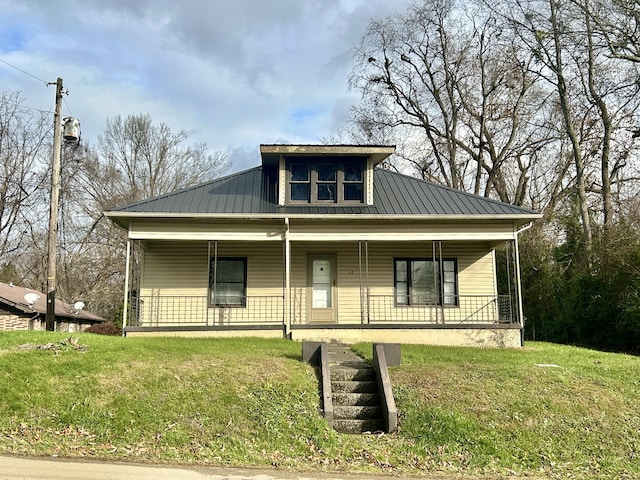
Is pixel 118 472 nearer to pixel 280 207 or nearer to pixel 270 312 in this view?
pixel 270 312

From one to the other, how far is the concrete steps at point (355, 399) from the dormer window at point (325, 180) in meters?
7.00

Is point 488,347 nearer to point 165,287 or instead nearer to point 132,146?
point 165,287

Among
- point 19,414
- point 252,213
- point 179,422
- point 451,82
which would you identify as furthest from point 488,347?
point 451,82

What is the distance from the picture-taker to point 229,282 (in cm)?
1627

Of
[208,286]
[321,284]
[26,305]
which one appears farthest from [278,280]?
[26,305]

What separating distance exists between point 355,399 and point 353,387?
415 millimetres

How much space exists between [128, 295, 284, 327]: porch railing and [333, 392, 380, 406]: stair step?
23.1 ft

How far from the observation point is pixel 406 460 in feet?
23.6

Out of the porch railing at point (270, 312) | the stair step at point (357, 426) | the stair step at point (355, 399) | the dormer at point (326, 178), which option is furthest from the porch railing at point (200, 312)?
the stair step at point (357, 426)

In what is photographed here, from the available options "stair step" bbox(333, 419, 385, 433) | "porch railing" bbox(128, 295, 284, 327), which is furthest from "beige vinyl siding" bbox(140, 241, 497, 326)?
"stair step" bbox(333, 419, 385, 433)

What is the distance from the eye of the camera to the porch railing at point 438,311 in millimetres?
16062

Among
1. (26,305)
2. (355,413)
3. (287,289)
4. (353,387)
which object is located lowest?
(355,413)

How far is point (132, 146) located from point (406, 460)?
103ft

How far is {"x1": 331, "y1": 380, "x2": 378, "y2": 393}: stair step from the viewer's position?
9172 mm
